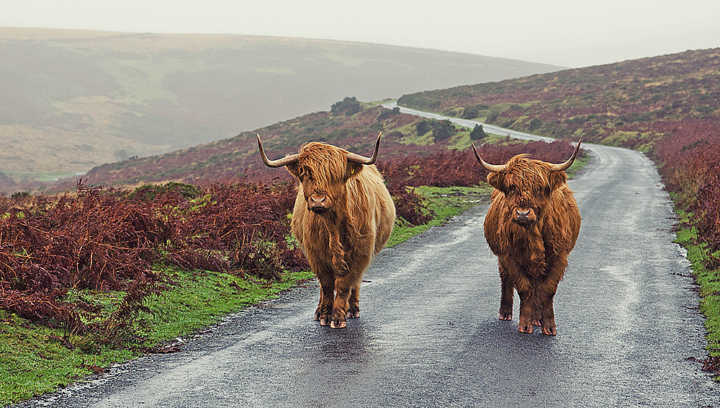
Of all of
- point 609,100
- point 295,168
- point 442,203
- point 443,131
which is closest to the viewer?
point 295,168

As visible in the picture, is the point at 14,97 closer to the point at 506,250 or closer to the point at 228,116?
the point at 228,116

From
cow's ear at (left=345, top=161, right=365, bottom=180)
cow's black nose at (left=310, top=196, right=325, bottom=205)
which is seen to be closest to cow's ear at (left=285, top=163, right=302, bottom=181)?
cow's black nose at (left=310, top=196, right=325, bottom=205)

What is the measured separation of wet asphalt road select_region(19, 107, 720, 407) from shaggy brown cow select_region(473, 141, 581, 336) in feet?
1.30

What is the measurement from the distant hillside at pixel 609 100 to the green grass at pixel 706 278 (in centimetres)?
2724

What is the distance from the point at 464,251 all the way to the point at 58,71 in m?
143

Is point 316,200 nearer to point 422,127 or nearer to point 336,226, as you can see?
point 336,226

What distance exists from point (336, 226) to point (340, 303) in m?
0.91

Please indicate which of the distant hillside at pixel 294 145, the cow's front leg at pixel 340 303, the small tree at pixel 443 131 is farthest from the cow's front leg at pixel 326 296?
the small tree at pixel 443 131

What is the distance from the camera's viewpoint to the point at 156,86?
14850 cm

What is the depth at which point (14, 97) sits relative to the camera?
119062 millimetres

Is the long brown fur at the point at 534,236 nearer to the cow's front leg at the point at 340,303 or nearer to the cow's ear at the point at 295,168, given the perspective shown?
the cow's front leg at the point at 340,303

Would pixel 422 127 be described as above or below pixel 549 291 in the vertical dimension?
below

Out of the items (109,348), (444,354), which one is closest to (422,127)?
(444,354)

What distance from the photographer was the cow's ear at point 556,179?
23.4ft
